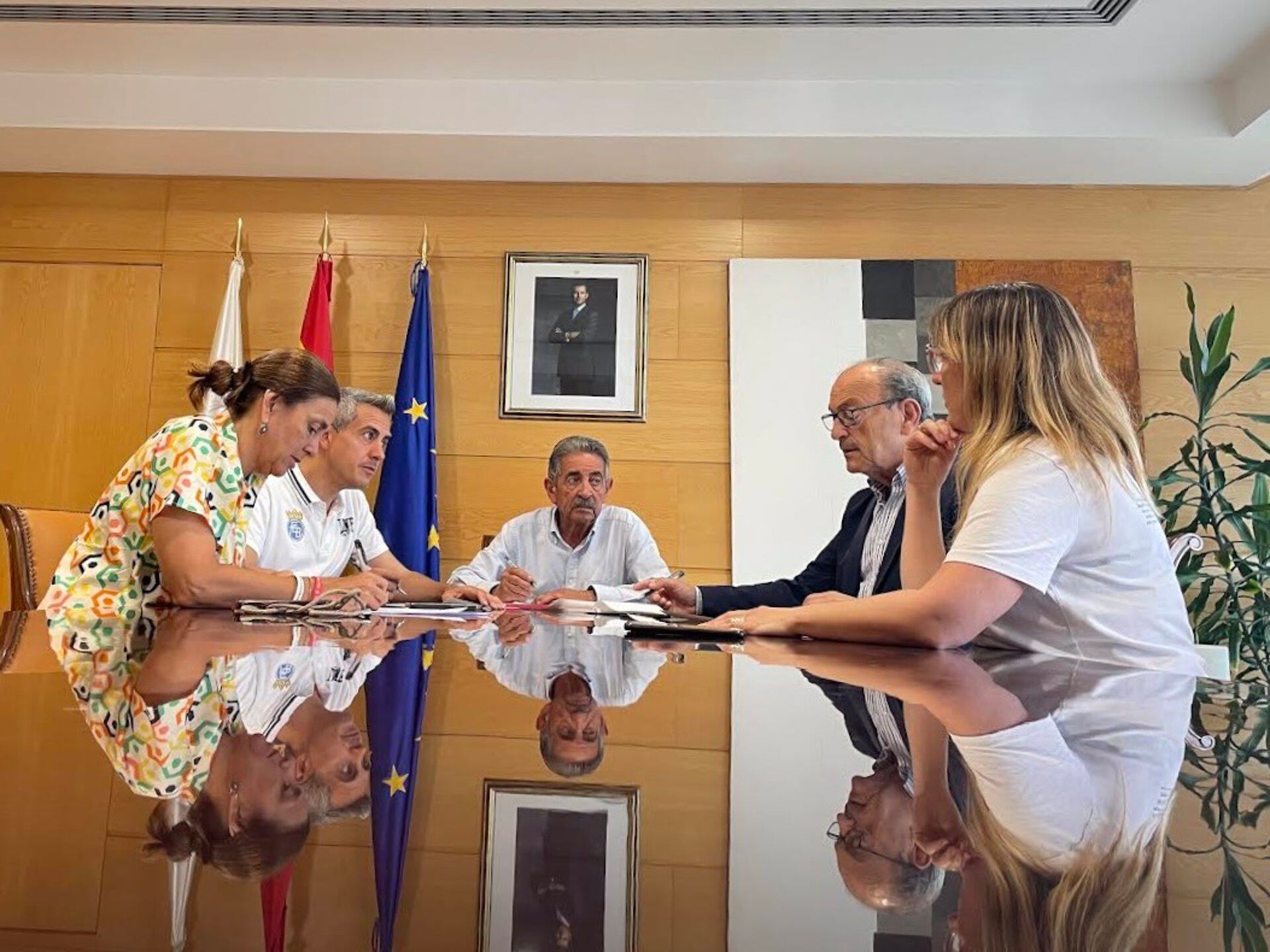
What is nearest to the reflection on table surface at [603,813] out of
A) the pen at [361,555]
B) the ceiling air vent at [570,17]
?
the pen at [361,555]

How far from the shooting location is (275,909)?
240 millimetres

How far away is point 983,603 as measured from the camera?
1343 mm

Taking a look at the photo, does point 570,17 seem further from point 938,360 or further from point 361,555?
point 938,360

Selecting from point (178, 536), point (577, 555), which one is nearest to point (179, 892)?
point (178, 536)

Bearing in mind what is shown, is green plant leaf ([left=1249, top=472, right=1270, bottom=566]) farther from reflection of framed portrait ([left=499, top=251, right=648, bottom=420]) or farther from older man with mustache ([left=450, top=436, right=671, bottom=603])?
reflection of framed portrait ([left=499, top=251, right=648, bottom=420])

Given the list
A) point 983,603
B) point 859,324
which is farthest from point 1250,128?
point 983,603

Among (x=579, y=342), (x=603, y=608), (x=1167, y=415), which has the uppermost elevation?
(x=579, y=342)

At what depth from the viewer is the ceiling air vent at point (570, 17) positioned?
349 centimetres

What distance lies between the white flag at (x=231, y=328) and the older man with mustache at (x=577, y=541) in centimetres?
153

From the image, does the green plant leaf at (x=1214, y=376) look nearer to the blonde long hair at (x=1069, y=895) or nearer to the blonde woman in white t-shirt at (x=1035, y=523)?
the blonde woman in white t-shirt at (x=1035, y=523)

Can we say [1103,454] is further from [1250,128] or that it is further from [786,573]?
[1250,128]

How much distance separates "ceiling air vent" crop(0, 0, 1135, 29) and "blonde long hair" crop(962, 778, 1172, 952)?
3646 mm

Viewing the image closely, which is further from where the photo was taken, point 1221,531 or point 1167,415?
point 1221,531

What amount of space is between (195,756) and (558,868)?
212 millimetres
